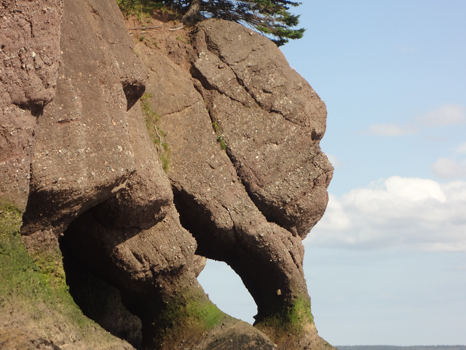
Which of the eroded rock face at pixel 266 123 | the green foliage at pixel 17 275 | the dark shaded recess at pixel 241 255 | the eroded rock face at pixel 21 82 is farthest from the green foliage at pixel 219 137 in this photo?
the eroded rock face at pixel 21 82

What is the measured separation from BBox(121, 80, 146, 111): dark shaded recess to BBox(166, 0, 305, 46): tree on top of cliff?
25.0 feet

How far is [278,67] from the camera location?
24.0 metres

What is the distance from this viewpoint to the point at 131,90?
17969mm

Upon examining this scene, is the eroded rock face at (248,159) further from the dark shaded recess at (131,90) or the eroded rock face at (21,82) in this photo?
the eroded rock face at (21,82)

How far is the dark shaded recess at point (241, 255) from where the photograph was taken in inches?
821

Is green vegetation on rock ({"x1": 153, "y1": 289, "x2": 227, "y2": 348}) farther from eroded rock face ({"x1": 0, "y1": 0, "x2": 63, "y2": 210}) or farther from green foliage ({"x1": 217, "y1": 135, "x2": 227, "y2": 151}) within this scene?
eroded rock face ({"x1": 0, "y1": 0, "x2": 63, "y2": 210})

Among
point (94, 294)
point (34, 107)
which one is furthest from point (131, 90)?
point (94, 294)

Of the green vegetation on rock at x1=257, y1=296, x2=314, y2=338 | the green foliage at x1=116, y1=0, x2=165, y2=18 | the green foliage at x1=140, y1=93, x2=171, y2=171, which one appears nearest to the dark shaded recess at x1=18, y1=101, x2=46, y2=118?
the green foliage at x1=140, y1=93, x2=171, y2=171

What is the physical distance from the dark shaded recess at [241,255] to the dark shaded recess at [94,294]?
3301 mm

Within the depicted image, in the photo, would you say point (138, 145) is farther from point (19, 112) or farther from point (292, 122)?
point (292, 122)

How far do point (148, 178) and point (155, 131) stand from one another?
12.3 feet

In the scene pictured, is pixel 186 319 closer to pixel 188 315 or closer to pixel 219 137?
pixel 188 315

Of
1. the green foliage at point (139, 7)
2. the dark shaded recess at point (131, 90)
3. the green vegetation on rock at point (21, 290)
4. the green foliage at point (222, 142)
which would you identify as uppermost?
the green foliage at point (139, 7)

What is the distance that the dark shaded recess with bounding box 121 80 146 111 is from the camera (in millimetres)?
17692
